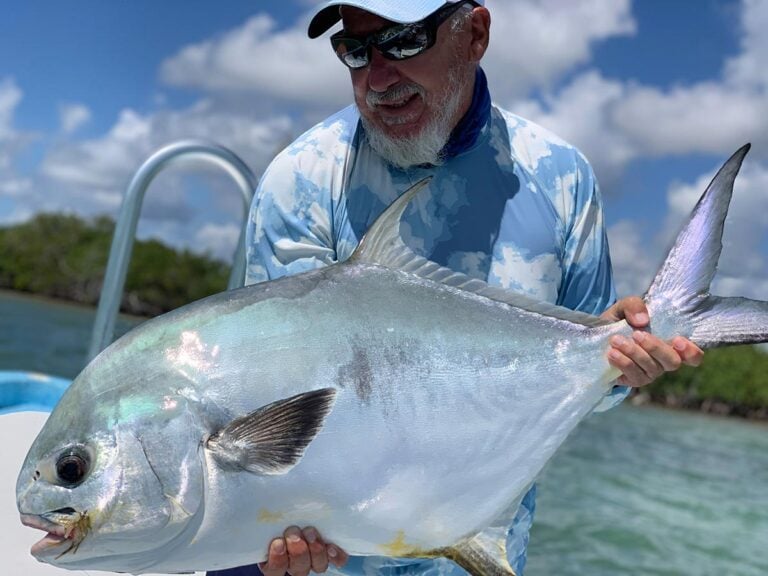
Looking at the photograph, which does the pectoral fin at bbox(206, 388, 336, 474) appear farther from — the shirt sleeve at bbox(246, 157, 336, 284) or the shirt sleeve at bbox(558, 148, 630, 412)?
the shirt sleeve at bbox(558, 148, 630, 412)

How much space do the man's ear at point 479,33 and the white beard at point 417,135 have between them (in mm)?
119

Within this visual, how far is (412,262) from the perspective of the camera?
73.2 inches

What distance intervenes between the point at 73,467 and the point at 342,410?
1.66 feet

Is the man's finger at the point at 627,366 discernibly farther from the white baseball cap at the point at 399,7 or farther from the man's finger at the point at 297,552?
the white baseball cap at the point at 399,7

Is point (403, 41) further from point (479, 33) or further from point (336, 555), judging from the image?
point (336, 555)

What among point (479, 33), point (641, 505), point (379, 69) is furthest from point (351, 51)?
point (641, 505)

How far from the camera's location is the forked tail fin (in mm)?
1762

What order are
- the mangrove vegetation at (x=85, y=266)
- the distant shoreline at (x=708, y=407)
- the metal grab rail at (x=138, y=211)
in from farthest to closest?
the mangrove vegetation at (x=85, y=266)
the distant shoreline at (x=708, y=407)
the metal grab rail at (x=138, y=211)

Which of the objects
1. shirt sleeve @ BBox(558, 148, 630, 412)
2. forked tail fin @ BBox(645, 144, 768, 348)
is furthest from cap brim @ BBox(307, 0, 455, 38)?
forked tail fin @ BBox(645, 144, 768, 348)

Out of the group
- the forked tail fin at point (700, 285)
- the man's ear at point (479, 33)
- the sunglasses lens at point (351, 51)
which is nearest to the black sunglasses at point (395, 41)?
the sunglasses lens at point (351, 51)

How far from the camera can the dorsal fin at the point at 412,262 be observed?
181 cm

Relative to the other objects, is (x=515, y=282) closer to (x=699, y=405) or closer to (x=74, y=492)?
(x=74, y=492)

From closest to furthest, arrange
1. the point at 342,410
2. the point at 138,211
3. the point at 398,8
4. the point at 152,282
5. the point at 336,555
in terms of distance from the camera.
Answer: the point at 342,410, the point at 336,555, the point at 398,8, the point at 138,211, the point at 152,282

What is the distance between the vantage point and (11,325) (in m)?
39.5
